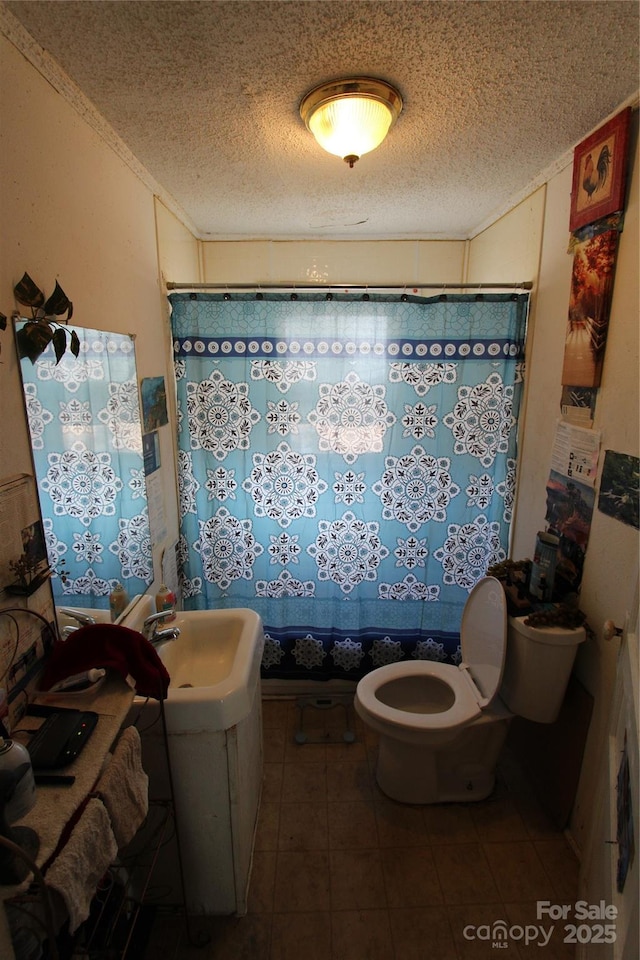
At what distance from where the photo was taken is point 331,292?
2062mm

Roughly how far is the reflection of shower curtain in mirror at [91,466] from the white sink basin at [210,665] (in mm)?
204

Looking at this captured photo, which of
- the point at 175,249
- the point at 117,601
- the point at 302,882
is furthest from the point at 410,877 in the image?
the point at 175,249

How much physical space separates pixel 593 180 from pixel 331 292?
1.01m

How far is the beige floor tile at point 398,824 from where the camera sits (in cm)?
177

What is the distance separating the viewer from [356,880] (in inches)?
64.3

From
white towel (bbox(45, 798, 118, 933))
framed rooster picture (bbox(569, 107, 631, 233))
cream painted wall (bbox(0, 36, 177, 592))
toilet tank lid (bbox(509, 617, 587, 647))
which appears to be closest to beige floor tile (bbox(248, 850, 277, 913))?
white towel (bbox(45, 798, 118, 933))

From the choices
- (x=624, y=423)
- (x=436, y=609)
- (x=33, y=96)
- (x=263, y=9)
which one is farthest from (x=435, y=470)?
(x=33, y=96)

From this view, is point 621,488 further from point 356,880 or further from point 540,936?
point 356,880


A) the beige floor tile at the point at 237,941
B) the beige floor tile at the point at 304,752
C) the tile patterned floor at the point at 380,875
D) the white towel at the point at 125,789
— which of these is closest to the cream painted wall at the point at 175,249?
the white towel at the point at 125,789

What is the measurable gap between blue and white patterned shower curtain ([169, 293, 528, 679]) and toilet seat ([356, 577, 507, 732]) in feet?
1.08

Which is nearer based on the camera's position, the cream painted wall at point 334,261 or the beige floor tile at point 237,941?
the beige floor tile at point 237,941

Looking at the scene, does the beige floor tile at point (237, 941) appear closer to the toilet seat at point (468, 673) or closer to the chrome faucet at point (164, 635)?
the toilet seat at point (468, 673)

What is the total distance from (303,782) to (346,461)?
1426 mm

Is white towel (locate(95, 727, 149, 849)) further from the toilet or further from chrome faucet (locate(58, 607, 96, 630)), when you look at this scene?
the toilet
